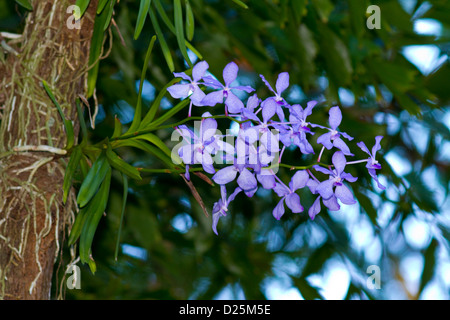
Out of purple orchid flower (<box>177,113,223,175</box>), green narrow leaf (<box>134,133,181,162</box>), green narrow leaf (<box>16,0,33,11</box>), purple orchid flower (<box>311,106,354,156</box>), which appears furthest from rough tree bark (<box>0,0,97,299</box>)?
purple orchid flower (<box>311,106,354,156</box>)

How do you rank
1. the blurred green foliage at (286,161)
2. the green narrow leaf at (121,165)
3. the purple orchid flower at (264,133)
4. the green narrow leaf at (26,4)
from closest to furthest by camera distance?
the purple orchid flower at (264,133)
the green narrow leaf at (121,165)
the green narrow leaf at (26,4)
the blurred green foliage at (286,161)

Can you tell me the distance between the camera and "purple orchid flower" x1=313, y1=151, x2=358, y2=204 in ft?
1.50

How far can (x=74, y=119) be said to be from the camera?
26.7 inches

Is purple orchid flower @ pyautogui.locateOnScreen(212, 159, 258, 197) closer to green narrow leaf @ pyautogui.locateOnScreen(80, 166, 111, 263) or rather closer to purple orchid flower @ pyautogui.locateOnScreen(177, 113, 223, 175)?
purple orchid flower @ pyautogui.locateOnScreen(177, 113, 223, 175)

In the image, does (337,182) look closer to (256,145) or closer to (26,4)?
(256,145)

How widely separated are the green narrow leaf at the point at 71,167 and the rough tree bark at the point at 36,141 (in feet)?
0.09

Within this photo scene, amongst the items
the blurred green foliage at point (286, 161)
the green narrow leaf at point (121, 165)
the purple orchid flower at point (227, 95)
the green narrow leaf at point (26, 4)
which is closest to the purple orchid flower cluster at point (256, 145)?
the purple orchid flower at point (227, 95)

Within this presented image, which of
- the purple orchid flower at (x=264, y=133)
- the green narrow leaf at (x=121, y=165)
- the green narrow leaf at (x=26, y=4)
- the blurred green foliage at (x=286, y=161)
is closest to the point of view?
the purple orchid flower at (x=264, y=133)

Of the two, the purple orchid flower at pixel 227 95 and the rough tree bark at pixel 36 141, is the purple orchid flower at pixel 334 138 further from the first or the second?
the rough tree bark at pixel 36 141

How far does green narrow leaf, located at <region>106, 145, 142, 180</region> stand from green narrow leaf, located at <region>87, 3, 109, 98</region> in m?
0.13

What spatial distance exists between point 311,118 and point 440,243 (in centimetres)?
54

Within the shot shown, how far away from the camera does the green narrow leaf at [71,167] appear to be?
0.58 meters

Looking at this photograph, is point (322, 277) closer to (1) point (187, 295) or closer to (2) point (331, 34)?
(1) point (187, 295)
